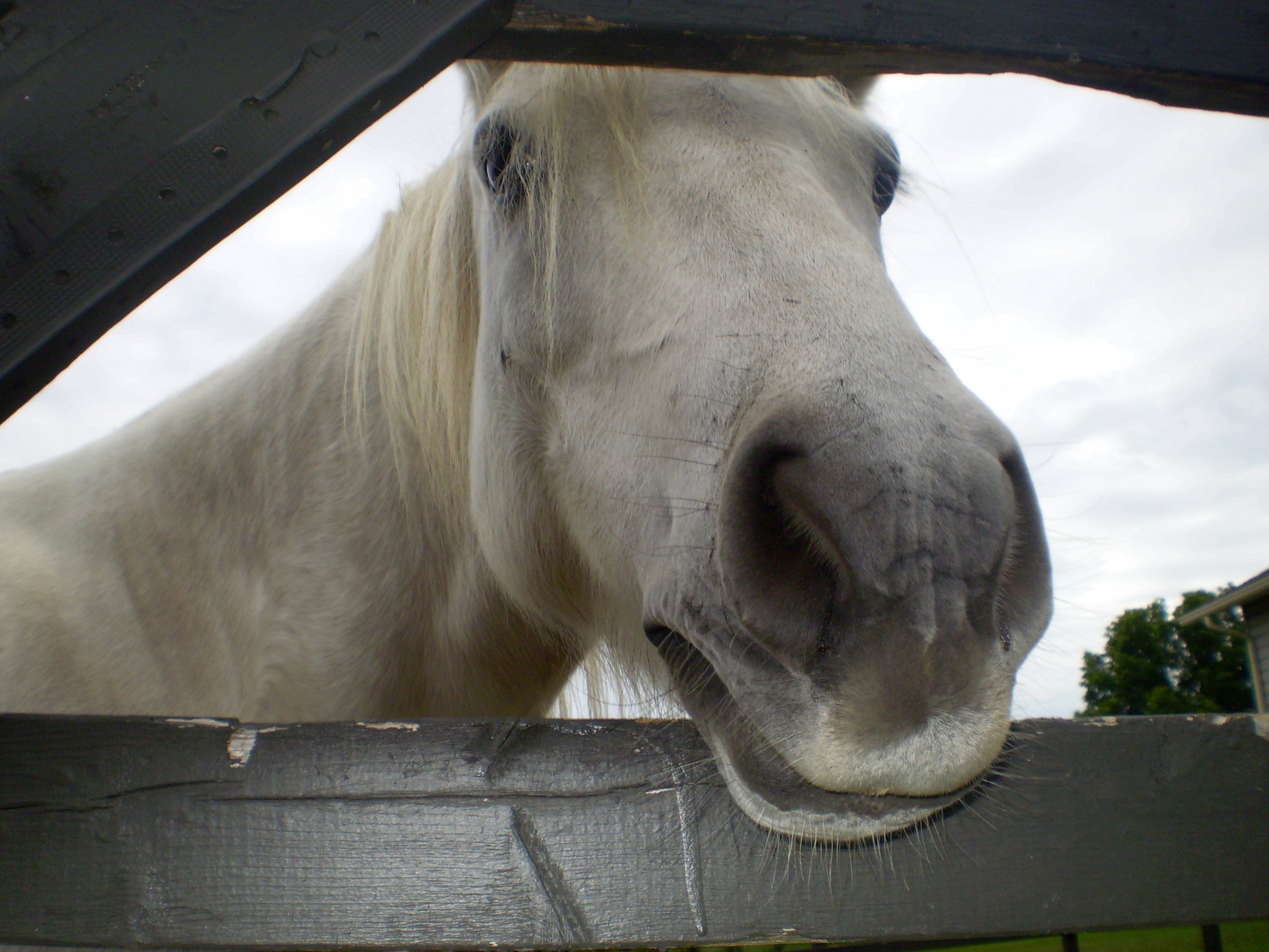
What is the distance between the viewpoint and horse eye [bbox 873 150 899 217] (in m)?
1.80

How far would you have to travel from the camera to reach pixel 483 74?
190 centimetres

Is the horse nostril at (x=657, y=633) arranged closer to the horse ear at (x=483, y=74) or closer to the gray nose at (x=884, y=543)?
the gray nose at (x=884, y=543)

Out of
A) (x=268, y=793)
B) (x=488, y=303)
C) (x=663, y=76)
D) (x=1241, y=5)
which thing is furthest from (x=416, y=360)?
(x=1241, y=5)

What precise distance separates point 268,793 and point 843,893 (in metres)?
0.72

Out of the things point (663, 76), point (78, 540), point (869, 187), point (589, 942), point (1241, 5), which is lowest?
point (589, 942)

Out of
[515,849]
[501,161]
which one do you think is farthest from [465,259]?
[515,849]

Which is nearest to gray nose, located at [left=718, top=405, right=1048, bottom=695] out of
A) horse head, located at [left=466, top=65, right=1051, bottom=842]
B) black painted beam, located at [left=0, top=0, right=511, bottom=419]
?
horse head, located at [left=466, top=65, right=1051, bottom=842]

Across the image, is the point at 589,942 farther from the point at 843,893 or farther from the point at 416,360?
the point at 416,360

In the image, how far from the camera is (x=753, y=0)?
3.07 feet

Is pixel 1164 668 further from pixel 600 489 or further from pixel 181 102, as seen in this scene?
pixel 181 102

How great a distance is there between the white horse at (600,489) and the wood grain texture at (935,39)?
1.01ft

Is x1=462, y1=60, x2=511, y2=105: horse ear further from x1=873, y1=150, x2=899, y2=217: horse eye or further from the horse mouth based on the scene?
the horse mouth

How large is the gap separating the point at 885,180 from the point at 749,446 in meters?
1.18

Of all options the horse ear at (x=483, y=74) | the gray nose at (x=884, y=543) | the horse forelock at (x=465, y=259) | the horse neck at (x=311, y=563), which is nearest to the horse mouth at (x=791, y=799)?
the gray nose at (x=884, y=543)
